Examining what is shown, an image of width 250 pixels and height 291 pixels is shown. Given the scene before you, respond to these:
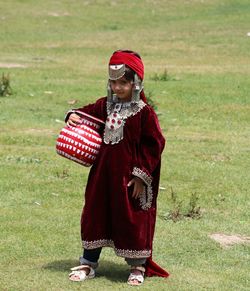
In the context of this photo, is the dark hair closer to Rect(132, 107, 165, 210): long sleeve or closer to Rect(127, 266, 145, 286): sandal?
Rect(132, 107, 165, 210): long sleeve

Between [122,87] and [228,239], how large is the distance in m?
2.27

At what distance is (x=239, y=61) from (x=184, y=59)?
1.29 m

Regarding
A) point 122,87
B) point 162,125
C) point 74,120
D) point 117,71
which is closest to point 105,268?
point 74,120

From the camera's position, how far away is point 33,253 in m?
7.51

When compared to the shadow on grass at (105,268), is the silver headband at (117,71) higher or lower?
higher

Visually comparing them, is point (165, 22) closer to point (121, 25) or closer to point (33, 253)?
point (121, 25)

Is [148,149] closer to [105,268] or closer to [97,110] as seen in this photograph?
[97,110]

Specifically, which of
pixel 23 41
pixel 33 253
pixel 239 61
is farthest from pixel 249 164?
pixel 23 41

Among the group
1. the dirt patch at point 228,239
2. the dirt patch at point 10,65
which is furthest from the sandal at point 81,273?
the dirt patch at point 10,65

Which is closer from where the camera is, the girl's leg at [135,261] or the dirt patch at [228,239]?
the girl's leg at [135,261]

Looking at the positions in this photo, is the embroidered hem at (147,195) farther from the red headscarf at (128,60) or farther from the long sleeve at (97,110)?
the red headscarf at (128,60)

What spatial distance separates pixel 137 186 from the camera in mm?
6508

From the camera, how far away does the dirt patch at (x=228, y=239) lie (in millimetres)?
8086

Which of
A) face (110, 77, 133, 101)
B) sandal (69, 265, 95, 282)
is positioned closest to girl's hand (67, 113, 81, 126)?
face (110, 77, 133, 101)
